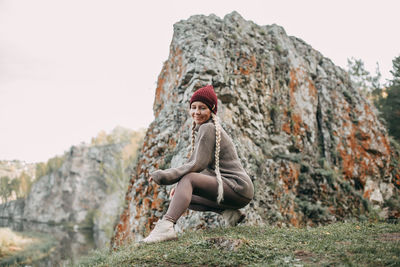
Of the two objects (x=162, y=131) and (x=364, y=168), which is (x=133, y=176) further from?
(x=364, y=168)

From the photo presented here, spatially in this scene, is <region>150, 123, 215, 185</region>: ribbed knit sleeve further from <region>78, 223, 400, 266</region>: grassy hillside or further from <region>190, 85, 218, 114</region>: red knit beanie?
<region>78, 223, 400, 266</region>: grassy hillside

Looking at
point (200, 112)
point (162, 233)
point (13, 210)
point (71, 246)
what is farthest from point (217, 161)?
point (13, 210)

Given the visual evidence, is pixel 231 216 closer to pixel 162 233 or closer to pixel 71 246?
pixel 162 233

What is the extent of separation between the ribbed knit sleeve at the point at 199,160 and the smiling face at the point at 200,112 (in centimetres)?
20

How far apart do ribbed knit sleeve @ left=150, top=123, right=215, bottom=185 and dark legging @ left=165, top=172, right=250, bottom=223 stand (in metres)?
0.08

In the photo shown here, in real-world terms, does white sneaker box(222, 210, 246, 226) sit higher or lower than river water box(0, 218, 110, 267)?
higher

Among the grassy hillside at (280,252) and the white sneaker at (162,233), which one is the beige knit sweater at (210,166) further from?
the grassy hillside at (280,252)

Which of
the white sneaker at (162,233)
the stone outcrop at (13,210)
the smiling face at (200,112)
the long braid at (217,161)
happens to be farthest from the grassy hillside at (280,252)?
the stone outcrop at (13,210)

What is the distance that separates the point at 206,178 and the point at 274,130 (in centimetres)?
678

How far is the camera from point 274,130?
32.9ft

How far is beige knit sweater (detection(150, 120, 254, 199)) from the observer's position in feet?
11.9

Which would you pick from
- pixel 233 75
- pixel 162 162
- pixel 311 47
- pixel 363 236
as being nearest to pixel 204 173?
pixel 363 236

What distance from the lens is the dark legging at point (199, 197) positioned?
359cm

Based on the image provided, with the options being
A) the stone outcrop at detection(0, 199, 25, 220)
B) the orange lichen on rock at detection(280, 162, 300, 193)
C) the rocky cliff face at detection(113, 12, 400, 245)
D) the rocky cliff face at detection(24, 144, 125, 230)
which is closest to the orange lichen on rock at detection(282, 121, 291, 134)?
the rocky cliff face at detection(113, 12, 400, 245)
